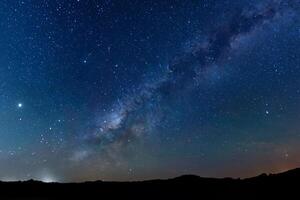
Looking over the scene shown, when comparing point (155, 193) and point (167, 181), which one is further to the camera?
point (167, 181)

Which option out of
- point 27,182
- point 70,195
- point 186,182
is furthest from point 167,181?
point 27,182

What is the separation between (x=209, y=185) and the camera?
2172 cm

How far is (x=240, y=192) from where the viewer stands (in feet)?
66.5

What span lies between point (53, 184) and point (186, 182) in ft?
24.8

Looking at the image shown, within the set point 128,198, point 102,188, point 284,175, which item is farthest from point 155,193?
point 284,175

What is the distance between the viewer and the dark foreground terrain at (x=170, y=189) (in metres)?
20.1

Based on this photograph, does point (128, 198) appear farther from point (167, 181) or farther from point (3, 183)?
point (3, 183)

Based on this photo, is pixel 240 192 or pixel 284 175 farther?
pixel 284 175

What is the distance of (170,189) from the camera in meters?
21.2

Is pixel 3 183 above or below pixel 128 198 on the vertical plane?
above

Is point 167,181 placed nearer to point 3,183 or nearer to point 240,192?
point 240,192

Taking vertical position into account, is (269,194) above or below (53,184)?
below

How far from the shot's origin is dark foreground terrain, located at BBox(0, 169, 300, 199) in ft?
65.8

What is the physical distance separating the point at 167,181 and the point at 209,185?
97.4 inches
